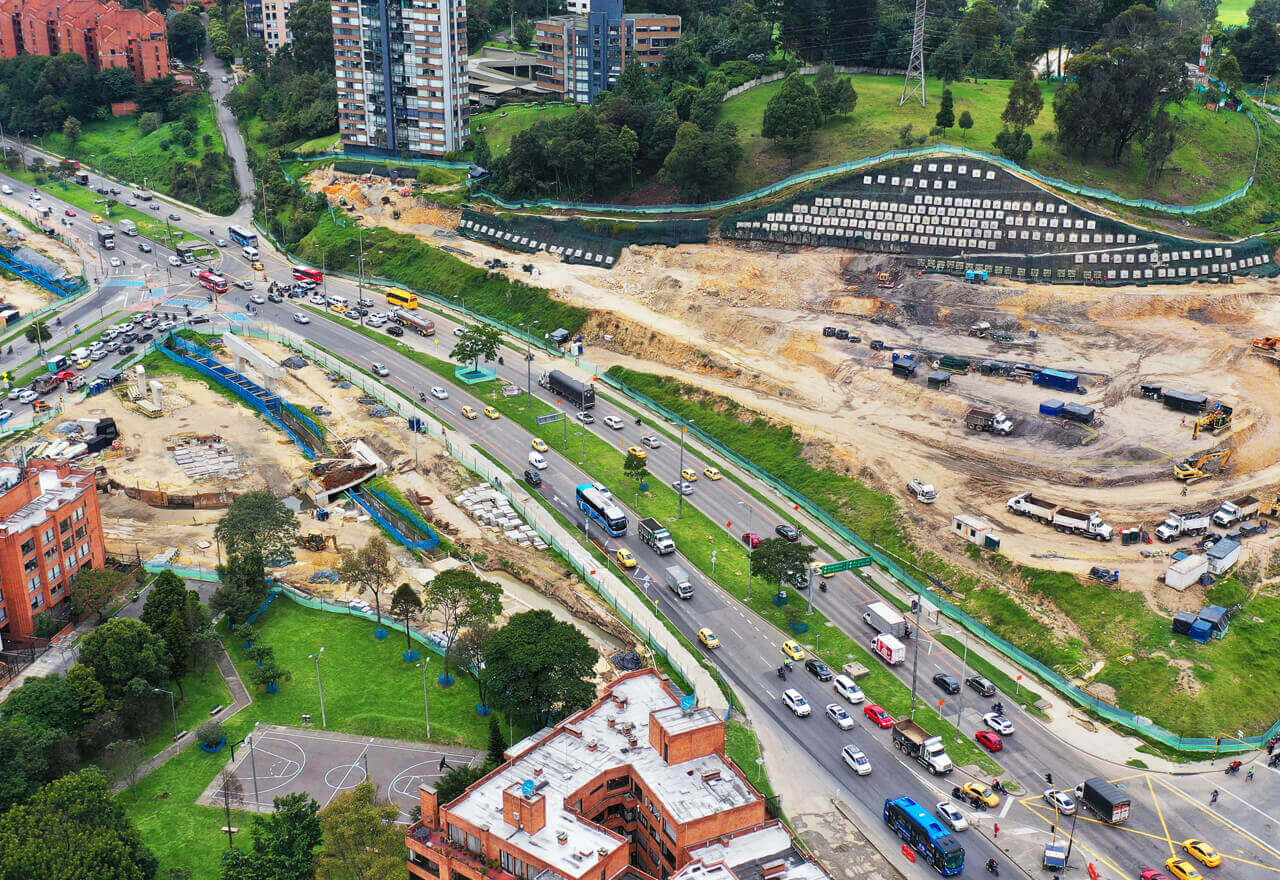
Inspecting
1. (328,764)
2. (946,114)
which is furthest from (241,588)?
(946,114)

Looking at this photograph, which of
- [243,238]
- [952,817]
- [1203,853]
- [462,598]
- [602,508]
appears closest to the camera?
[1203,853]

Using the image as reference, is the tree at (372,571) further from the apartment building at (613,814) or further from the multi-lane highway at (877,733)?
the apartment building at (613,814)

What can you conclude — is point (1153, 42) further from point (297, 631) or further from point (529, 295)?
point (297, 631)

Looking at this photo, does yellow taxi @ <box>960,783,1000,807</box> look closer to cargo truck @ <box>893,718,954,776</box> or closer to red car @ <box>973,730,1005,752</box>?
cargo truck @ <box>893,718,954,776</box>

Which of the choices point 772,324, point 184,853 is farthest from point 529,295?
point 184,853

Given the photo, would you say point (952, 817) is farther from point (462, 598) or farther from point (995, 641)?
point (462, 598)
